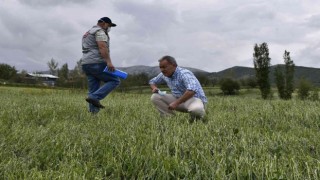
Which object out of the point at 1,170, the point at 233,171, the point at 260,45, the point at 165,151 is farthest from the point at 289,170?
the point at 260,45

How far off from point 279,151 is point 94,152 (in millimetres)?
1743

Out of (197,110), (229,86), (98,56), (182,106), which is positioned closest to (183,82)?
(182,106)

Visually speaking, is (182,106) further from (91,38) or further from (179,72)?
(91,38)

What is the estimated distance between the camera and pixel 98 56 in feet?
26.6

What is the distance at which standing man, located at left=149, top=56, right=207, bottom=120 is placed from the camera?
6691 mm

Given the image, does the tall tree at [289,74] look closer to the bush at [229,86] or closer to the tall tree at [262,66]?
the tall tree at [262,66]

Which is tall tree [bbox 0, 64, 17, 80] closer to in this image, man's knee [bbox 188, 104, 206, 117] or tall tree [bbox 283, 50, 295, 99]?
tall tree [bbox 283, 50, 295, 99]

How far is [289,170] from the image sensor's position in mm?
2762

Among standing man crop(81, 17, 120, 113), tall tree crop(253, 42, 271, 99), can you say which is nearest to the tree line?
tall tree crop(253, 42, 271, 99)

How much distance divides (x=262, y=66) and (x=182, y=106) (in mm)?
111280

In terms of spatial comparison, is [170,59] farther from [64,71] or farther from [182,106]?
[64,71]

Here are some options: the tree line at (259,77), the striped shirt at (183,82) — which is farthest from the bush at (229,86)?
the striped shirt at (183,82)

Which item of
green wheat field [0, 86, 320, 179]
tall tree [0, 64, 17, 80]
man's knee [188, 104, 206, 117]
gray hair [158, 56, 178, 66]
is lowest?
green wheat field [0, 86, 320, 179]

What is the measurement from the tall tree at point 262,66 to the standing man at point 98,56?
95.4 metres
